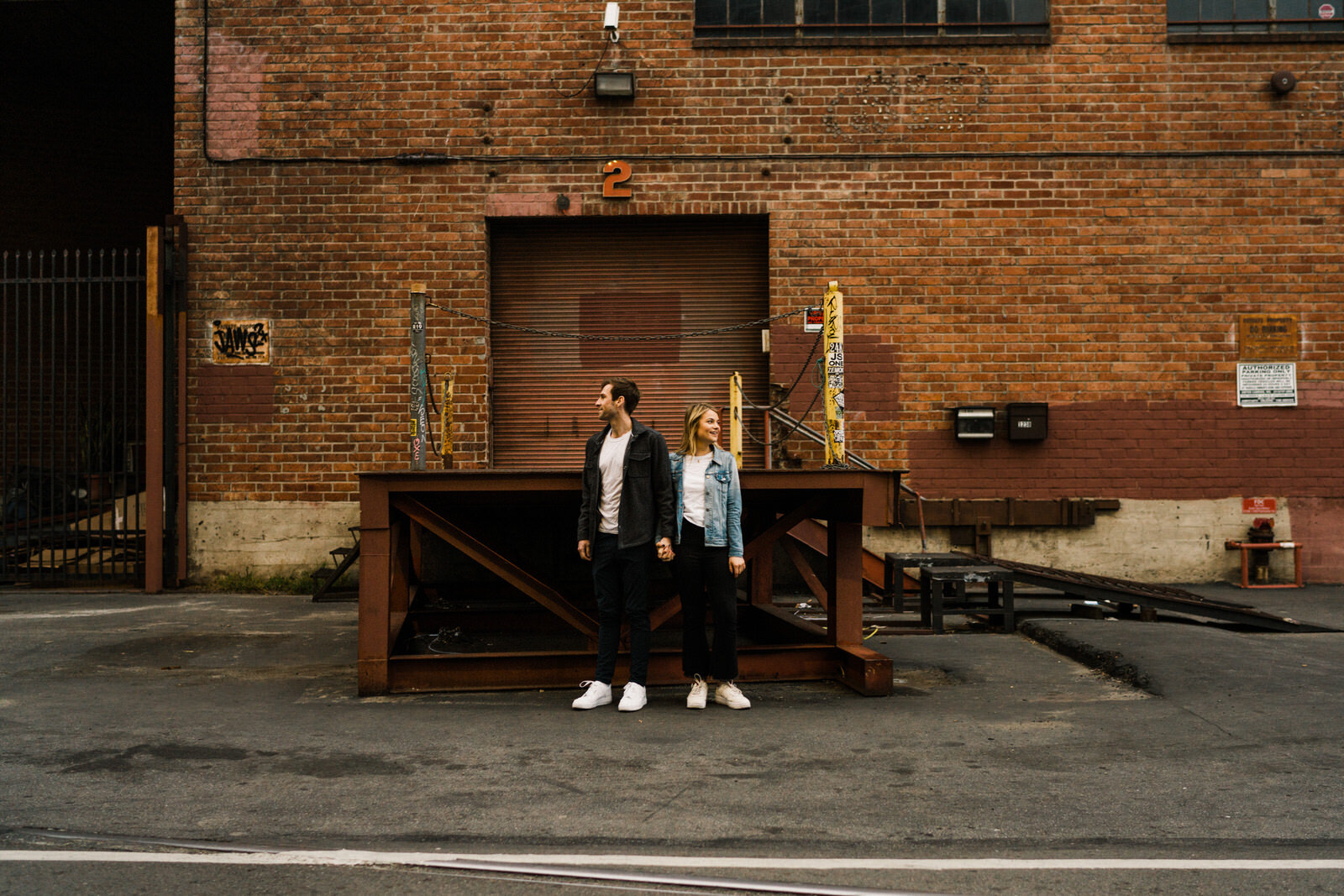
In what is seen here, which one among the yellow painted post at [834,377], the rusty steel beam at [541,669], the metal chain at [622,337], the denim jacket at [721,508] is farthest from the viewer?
the metal chain at [622,337]

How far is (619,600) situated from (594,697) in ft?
1.94

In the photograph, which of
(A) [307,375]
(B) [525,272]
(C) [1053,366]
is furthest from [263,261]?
(C) [1053,366]

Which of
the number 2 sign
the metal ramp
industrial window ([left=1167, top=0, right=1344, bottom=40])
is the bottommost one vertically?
the metal ramp

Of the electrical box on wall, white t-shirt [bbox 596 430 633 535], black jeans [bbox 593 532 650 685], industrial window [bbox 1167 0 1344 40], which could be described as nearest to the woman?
black jeans [bbox 593 532 650 685]

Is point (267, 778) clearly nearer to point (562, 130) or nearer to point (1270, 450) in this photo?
point (562, 130)

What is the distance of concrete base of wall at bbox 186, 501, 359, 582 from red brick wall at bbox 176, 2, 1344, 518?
227 millimetres

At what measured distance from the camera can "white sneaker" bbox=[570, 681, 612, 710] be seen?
19.6 ft

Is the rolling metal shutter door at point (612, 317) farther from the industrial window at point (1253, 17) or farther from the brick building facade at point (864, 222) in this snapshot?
the industrial window at point (1253, 17)

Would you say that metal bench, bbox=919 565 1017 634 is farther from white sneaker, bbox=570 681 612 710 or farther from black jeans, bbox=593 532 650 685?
white sneaker, bbox=570 681 612 710

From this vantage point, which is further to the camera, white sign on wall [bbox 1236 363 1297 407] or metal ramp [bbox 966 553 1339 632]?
white sign on wall [bbox 1236 363 1297 407]

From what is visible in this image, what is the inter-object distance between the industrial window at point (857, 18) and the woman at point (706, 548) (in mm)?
7146

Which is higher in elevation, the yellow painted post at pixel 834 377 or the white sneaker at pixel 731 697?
the yellow painted post at pixel 834 377

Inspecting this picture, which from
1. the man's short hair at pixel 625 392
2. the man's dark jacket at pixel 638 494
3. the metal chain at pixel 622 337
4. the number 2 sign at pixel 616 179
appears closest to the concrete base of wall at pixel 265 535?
the metal chain at pixel 622 337

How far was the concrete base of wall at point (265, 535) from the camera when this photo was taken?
11.3 meters
